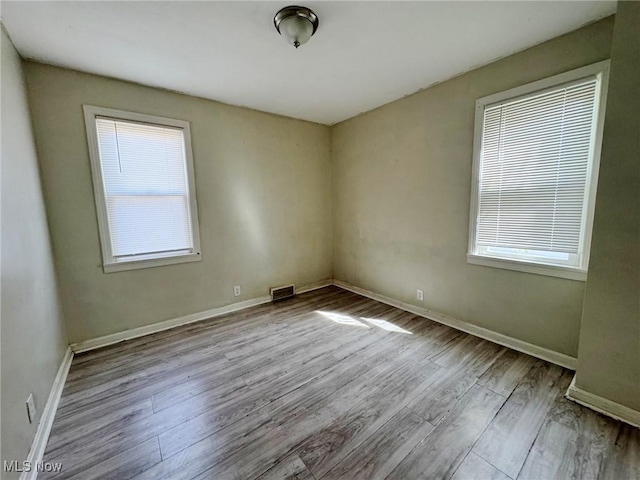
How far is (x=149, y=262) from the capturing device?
107 inches

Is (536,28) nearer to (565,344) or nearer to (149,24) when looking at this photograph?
(565,344)

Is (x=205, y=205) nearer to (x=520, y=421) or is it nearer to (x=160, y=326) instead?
(x=160, y=326)

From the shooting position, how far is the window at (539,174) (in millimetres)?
1897

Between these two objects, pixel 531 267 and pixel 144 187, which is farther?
pixel 144 187

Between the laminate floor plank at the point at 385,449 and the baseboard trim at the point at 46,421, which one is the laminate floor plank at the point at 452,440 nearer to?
the laminate floor plank at the point at 385,449

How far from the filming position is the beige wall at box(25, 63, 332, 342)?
2.28 m

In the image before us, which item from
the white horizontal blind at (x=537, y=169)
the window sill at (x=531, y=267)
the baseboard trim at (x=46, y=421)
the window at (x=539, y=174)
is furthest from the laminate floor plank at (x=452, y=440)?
the baseboard trim at (x=46, y=421)

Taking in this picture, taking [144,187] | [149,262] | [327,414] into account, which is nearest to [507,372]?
[327,414]

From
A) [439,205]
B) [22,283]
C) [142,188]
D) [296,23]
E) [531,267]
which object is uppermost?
[296,23]

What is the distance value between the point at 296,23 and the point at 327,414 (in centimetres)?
252

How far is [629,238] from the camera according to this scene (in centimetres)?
149

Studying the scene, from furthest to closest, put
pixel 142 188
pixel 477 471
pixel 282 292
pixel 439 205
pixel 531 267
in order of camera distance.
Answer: pixel 282 292, pixel 439 205, pixel 142 188, pixel 531 267, pixel 477 471

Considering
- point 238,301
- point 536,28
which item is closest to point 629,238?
point 536,28

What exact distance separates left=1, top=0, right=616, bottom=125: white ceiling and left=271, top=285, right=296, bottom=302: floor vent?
2.51m
